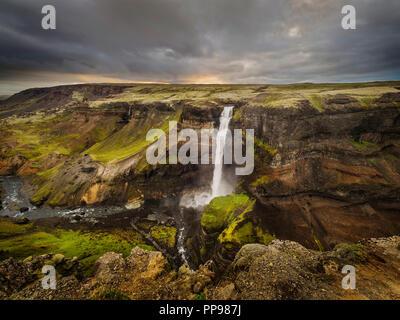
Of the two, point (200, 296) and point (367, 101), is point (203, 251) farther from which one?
point (367, 101)

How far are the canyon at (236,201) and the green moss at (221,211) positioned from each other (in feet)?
0.57

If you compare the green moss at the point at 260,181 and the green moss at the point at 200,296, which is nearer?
the green moss at the point at 200,296

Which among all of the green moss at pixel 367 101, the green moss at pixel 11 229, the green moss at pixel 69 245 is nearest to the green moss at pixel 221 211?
the green moss at pixel 69 245

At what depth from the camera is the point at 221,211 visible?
2856cm

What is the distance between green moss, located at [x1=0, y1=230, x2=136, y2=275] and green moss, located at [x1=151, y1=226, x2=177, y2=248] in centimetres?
414

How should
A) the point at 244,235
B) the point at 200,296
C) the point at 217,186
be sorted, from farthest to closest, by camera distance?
1. the point at 217,186
2. the point at 244,235
3. the point at 200,296

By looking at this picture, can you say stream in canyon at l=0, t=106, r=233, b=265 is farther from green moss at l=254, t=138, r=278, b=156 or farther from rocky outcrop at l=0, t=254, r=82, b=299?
rocky outcrop at l=0, t=254, r=82, b=299

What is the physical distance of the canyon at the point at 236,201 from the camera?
1877 centimetres

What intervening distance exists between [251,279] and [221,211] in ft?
53.2

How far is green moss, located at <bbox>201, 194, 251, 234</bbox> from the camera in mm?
26516

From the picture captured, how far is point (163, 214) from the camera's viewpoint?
36.2 m

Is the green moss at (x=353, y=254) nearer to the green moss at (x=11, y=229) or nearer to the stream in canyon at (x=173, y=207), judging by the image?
the stream in canyon at (x=173, y=207)

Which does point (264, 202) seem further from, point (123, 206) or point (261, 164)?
point (123, 206)

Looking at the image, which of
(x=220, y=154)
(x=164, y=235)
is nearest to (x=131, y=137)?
(x=220, y=154)
